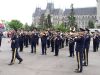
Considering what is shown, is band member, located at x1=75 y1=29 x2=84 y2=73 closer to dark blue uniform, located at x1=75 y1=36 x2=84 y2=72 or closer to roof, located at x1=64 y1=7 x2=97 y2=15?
dark blue uniform, located at x1=75 y1=36 x2=84 y2=72

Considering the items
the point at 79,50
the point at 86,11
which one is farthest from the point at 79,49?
the point at 86,11

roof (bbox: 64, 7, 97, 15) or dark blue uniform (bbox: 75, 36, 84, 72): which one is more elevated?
roof (bbox: 64, 7, 97, 15)

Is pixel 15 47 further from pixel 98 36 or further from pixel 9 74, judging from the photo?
pixel 98 36

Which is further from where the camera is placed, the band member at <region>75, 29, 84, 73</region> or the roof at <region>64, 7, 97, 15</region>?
the roof at <region>64, 7, 97, 15</region>

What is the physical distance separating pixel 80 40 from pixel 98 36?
18.2m

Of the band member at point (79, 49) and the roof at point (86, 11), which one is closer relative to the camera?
the band member at point (79, 49)

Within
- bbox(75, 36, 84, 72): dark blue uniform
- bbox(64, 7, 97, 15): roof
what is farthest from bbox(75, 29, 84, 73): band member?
bbox(64, 7, 97, 15): roof

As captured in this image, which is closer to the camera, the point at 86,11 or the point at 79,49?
the point at 79,49

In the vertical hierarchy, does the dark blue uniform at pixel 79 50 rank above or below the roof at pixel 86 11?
below

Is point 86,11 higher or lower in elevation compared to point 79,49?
higher

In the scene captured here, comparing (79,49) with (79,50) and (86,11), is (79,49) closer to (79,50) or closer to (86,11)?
(79,50)

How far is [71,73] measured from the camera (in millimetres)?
16047

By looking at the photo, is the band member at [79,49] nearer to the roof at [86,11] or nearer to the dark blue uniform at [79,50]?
the dark blue uniform at [79,50]

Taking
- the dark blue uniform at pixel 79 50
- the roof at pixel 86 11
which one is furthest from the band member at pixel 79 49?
the roof at pixel 86 11
